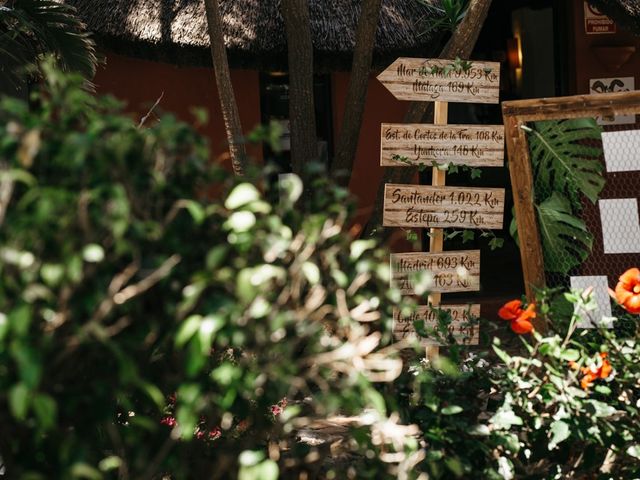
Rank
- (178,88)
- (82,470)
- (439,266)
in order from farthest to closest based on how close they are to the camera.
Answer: (178,88) < (439,266) < (82,470)

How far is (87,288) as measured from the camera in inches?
68.0

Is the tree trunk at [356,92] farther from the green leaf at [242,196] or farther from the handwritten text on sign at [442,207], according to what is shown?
the green leaf at [242,196]

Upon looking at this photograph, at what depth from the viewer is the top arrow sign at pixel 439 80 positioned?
4363 mm

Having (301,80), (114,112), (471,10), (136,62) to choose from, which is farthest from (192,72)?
(114,112)

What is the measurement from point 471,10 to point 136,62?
119 inches

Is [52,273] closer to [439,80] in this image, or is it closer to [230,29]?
[439,80]

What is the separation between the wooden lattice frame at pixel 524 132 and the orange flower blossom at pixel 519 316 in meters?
0.58

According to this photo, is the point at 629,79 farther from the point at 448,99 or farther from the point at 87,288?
the point at 87,288

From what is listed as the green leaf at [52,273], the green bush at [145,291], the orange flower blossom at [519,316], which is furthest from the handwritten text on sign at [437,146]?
the green leaf at [52,273]

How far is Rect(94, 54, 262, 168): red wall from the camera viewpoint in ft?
23.1

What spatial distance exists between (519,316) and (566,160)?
1091mm

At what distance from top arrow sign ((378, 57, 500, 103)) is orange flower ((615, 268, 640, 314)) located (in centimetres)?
140

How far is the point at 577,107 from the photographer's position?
3904 mm

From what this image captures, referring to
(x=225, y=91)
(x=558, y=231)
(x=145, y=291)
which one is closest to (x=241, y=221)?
(x=145, y=291)
